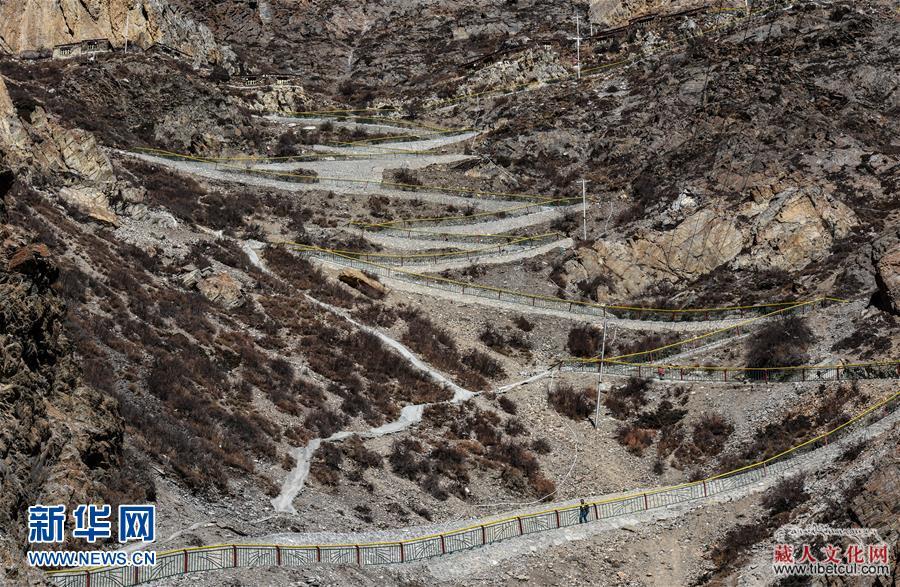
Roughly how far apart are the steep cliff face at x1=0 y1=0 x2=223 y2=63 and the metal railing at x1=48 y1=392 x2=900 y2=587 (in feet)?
205

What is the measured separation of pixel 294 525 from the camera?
22.1 m

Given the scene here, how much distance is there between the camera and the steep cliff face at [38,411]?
1723 cm

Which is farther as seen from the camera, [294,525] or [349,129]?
[349,129]

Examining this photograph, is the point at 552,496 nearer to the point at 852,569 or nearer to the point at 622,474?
the point at 622,474

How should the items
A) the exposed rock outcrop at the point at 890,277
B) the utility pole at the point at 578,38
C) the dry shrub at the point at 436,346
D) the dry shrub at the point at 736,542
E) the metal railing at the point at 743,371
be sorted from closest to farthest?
the dry shrub at the point at 736,542 < the metal railing at the point at 743,371 < the exposed rock outcrop at the point at 890,277 < the dry shrub at the point at 436,346 < the utility pole at the point at 578,38

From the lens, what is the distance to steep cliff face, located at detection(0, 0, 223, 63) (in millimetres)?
69500

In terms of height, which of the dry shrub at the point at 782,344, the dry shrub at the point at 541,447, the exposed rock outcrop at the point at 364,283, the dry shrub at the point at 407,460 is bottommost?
the dry shrub at the point at 407,460

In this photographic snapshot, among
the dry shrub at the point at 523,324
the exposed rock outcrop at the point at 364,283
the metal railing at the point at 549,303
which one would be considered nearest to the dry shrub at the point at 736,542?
the metal railing at the point at 549,303

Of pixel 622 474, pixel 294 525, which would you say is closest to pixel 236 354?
pixel 294 525

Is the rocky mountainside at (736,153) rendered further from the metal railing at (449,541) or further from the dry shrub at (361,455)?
the dry shrub at (361,455)

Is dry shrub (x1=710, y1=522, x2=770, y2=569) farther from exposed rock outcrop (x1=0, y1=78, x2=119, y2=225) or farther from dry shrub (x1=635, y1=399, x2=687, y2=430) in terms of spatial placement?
exposed rock outcrop (x1=0, y1=78, x2=119, y2=225)

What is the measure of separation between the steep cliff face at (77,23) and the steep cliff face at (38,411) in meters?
54.6

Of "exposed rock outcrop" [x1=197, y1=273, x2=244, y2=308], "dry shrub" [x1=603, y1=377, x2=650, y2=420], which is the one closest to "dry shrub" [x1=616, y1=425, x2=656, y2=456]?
"dry shrub" [x1=603, y1=377, x2=650, y2=420]

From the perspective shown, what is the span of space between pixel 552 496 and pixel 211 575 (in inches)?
526
